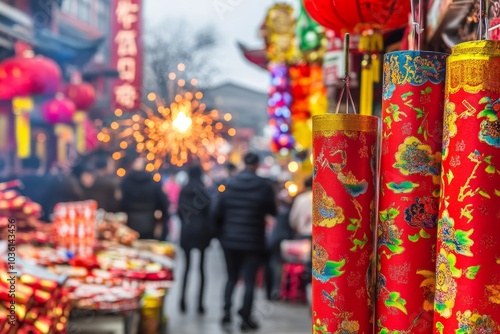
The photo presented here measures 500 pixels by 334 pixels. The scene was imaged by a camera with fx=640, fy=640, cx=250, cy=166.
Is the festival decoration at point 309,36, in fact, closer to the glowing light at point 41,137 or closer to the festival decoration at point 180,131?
the festival decoration at point 180,131

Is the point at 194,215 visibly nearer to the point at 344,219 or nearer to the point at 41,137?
the point at 344,219

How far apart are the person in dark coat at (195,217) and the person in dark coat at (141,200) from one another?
317 millimetres

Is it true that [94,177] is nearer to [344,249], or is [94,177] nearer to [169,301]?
[169,301]

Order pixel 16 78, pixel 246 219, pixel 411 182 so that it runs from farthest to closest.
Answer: pixel 16 78 < pixel 246 219 < pixel 411 182

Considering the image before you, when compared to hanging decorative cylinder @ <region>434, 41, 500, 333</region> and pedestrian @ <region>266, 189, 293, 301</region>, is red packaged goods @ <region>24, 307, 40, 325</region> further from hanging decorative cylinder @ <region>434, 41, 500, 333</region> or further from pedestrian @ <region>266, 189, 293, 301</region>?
pedestrian @ <region>266, 189, 293, 301</region>

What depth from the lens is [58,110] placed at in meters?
10.6

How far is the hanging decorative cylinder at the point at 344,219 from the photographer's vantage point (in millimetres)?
1426

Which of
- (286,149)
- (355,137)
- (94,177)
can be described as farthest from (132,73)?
(355,137)

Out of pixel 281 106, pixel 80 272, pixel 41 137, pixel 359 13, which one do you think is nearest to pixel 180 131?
pixel 281 106

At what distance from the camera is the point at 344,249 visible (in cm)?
143

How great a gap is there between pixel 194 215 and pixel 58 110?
15.9 feet

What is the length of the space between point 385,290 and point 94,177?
5.98 meters

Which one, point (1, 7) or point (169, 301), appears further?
point (1, 7)

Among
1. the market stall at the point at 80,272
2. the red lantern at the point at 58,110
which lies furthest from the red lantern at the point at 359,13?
the red lantern at the point at 58,110
